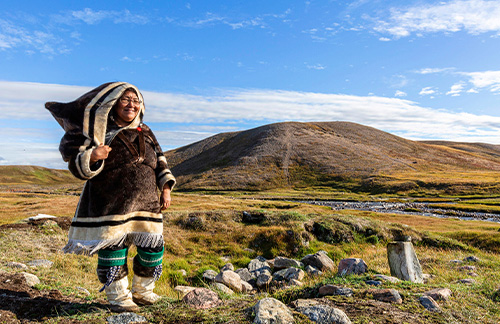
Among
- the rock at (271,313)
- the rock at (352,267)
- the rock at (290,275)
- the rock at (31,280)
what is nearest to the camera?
the rock at (271,313)

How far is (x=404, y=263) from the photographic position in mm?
7473

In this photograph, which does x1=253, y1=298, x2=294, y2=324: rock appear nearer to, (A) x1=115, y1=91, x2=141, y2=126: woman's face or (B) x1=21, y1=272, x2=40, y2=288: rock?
(A) x1=115, y1=91, x2=141, y2=126: woman's face

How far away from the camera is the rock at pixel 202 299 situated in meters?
4.55

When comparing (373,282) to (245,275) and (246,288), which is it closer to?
(246,288)

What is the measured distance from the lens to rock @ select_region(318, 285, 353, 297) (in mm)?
4940

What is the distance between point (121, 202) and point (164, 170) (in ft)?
3.09

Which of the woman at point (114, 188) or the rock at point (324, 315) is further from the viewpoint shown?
the woman at point (114, 188)

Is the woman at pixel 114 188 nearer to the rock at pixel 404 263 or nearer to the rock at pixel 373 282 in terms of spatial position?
the rock at pixel 373 282

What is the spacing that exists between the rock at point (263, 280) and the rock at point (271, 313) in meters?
5.37

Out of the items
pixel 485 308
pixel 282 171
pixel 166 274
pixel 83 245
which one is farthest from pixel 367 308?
pixel 282 171

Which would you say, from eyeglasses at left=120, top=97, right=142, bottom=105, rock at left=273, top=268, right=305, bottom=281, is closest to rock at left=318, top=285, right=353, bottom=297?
rock at left=273, top=268, right=305, bottom=281

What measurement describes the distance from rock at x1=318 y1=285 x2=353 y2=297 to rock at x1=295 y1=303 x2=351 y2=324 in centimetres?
110

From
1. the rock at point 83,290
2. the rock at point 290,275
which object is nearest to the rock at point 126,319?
the rock at point 83,290

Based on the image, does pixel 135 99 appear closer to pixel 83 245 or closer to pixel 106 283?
pixel 83 245
